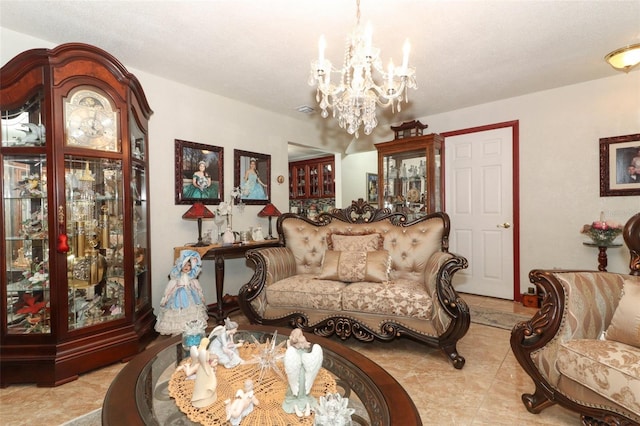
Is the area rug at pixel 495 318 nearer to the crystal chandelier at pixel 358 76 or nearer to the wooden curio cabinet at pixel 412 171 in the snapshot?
the wooden curio cabinet at pixel 412 171

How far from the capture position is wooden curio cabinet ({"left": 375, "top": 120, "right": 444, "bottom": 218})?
4273 mm

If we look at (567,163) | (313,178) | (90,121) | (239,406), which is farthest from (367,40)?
(313,178)

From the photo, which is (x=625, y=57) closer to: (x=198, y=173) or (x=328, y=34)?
(x=328, y=34)

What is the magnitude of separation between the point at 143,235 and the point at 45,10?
174cm

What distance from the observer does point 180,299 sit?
2.68 metres

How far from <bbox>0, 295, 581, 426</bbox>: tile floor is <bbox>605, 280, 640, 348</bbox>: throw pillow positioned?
54 centimetres

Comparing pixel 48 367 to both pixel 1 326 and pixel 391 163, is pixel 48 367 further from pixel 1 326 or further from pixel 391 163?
pixel 391 163

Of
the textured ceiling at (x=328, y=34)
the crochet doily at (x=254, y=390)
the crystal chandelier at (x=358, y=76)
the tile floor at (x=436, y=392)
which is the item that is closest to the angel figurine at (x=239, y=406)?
the crochet doily at (x=254, y=390)

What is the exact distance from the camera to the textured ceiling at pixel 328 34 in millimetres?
2086

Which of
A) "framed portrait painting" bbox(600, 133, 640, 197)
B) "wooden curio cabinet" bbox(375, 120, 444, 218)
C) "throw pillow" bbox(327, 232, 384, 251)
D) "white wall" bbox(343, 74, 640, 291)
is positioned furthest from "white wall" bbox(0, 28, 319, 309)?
"framed portrait painting" bbox(600, 133, 640, 197)

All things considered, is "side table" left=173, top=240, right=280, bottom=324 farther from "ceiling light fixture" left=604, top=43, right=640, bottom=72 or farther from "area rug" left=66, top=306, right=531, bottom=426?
"ceiling light fixture" left=604, top=43, right=640, bottom=72

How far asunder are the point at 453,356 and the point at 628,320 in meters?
1.06

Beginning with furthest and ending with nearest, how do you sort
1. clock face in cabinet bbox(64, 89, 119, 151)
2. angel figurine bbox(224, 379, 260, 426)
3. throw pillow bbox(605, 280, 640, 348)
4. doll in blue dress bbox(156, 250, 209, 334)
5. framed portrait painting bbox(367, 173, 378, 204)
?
framed portrait painting bbox(367, 173, 378, 204) → doll in blue dress bbox(156, 250, 209, 334) → clock face in cabinet bbox(64, 89, 119, 151) → throw pillow bbox(605, 280, 640, 348) → angel figurine bbox(224, 379, 260, 426)

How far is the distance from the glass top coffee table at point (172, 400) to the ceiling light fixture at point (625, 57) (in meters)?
3.13
